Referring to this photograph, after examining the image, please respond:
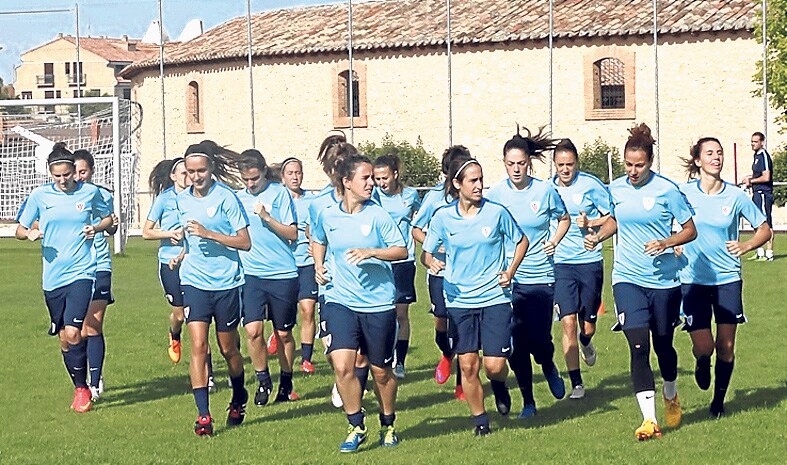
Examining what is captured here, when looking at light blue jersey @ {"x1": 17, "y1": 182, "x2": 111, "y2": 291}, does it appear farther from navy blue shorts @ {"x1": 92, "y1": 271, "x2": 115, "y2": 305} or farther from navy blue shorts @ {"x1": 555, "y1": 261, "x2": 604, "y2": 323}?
navy blue shorts @ {"x1": 555, "y1": 261, "x2": 604, "y2": 323}

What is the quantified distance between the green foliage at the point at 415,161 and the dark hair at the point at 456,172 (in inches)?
1213

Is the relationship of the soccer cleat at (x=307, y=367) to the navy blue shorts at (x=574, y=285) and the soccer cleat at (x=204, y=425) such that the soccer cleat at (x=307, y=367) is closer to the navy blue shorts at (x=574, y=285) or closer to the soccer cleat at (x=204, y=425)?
the navy blue shorts at (x=574, y=285)

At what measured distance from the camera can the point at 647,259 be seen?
10.4 metres

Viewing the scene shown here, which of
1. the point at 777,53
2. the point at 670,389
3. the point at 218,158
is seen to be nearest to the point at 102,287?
the point at 218,158

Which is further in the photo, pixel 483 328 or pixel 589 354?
pixel 589 354

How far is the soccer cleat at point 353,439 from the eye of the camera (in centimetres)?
993

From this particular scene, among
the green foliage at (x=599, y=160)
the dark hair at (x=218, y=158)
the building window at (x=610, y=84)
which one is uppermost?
the building window at (x=610, y=84)

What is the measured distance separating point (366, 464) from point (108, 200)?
4.32 m

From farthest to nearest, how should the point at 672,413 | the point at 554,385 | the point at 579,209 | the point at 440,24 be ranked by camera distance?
1. the point at 440,24
2. the point at 579,209
3. the point at 554,385
4. the point at 672,413

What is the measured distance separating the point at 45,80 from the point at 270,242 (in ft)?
360

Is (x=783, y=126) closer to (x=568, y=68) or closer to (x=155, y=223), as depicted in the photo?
(x=568, y=68)

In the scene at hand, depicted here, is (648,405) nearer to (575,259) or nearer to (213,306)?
(575,259)

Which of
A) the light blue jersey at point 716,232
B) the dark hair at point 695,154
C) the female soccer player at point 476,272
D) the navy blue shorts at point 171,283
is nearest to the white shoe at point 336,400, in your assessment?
the female soccer player at point 476,272

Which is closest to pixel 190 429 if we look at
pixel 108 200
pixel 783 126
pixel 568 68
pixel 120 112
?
pixel 108 200
